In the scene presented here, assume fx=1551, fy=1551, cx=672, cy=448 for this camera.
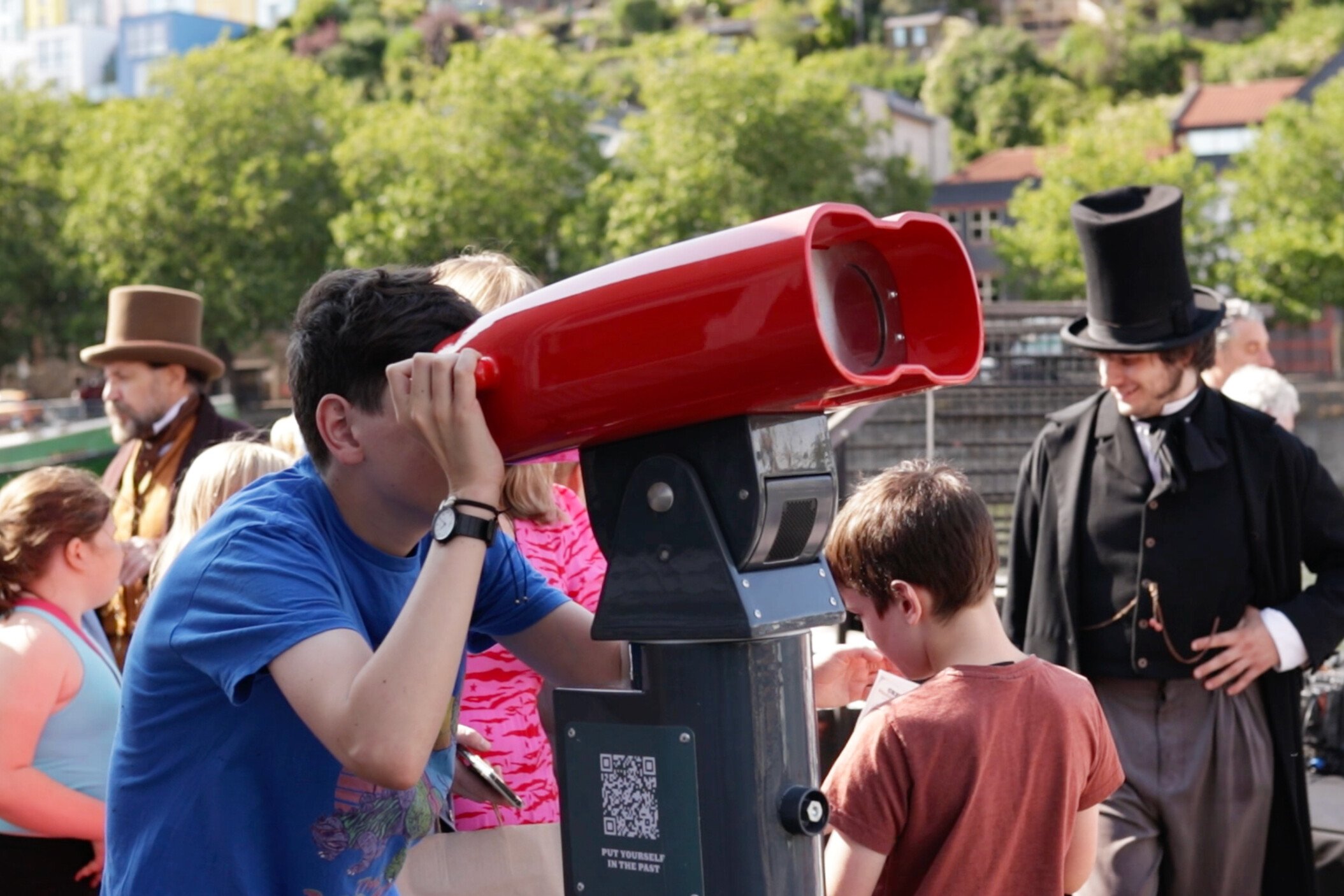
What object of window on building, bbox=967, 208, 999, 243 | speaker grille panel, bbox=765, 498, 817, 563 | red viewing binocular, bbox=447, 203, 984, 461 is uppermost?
window on building, bbox=967, 208, 999, 243

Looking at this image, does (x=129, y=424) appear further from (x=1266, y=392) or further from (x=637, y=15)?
(x=637, y=15)

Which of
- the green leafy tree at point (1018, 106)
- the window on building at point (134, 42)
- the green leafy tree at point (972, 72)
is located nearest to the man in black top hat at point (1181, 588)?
the green leafy tree at point (1018, 106)

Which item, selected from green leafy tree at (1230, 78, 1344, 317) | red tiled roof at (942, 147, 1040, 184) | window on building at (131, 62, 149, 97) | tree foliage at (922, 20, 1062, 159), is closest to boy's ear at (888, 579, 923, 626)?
green leafy tree at (1230, 78, 1344, 317)

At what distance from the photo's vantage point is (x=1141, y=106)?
65.2 m

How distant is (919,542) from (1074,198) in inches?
1946

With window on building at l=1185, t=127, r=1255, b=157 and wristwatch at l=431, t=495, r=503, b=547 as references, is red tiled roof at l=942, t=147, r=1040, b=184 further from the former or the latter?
wristwatch at l=431, t=495, r=503, b=547

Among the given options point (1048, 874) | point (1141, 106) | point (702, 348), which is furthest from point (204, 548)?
point (1141, 106)

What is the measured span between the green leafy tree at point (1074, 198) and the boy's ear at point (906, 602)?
46018 millimetres

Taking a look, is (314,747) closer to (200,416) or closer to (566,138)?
(200,416)

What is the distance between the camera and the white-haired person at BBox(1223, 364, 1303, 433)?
5340mm

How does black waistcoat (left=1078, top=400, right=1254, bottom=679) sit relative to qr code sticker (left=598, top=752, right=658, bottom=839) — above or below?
below

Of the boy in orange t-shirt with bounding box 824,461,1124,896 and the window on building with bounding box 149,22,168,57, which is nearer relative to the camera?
the boy in orange t-shirt with bounding box 824,461,1124,896

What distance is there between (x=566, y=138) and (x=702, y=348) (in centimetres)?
4697

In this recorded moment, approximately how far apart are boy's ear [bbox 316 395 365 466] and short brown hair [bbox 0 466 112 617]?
6.73 feet
